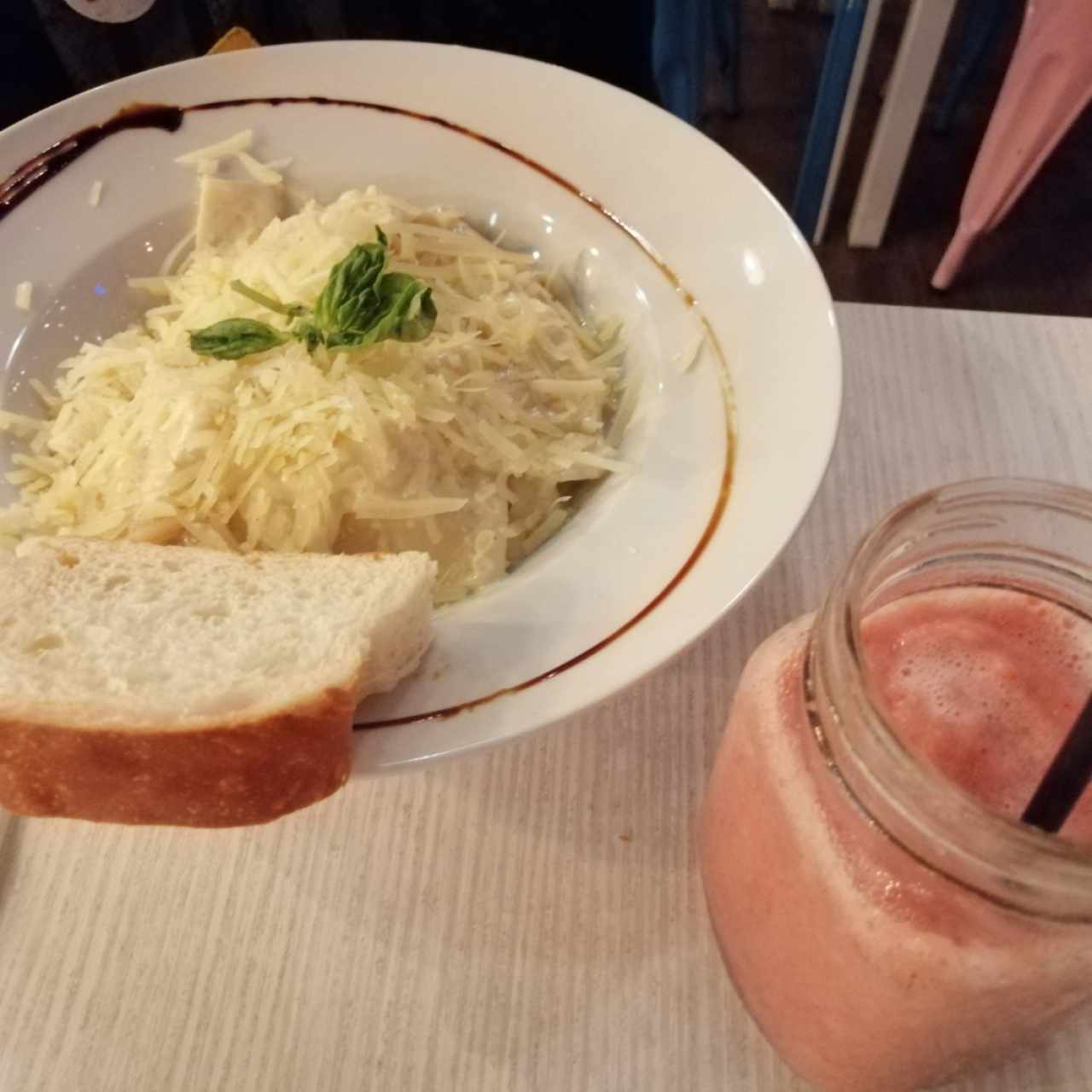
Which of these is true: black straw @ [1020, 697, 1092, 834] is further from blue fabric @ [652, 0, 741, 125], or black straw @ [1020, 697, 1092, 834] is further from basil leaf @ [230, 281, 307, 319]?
blue fabric @ [652, 0, 741, 125]

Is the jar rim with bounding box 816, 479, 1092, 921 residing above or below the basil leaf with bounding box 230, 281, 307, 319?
below

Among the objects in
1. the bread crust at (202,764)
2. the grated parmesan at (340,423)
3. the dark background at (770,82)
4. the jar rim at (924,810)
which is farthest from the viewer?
the dark background at (770,82)

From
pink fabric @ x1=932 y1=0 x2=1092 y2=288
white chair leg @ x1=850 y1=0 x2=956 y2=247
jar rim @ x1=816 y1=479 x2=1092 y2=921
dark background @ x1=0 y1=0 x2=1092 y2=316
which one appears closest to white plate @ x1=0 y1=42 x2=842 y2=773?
jar rim @ x1=816 y1=479 x2=1092 y2=921

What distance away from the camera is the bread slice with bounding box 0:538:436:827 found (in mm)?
658

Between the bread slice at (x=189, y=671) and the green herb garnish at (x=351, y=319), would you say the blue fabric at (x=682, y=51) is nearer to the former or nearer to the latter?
the green herb garnish at (x=351, y=319)

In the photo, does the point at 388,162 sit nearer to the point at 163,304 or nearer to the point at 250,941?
the point at 163,304

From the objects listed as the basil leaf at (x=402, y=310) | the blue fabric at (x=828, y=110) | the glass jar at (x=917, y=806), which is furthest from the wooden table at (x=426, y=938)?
the blue fabric at (x=828, y=110)

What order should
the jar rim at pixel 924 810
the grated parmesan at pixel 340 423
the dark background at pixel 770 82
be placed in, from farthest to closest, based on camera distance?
the dark background at pixel 770 82, the grated parmesan at pixel 340 423, the jar rim at pixel 924 810

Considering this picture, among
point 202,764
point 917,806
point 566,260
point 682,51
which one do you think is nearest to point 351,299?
point 566,260

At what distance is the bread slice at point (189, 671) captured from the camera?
0.66 m

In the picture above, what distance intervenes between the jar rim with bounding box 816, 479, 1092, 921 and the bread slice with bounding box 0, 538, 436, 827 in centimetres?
31

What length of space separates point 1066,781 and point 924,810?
7 cm

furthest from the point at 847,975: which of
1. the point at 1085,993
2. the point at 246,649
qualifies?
the point at 246,649

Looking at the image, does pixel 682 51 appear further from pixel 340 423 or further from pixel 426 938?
pixel 426 938
